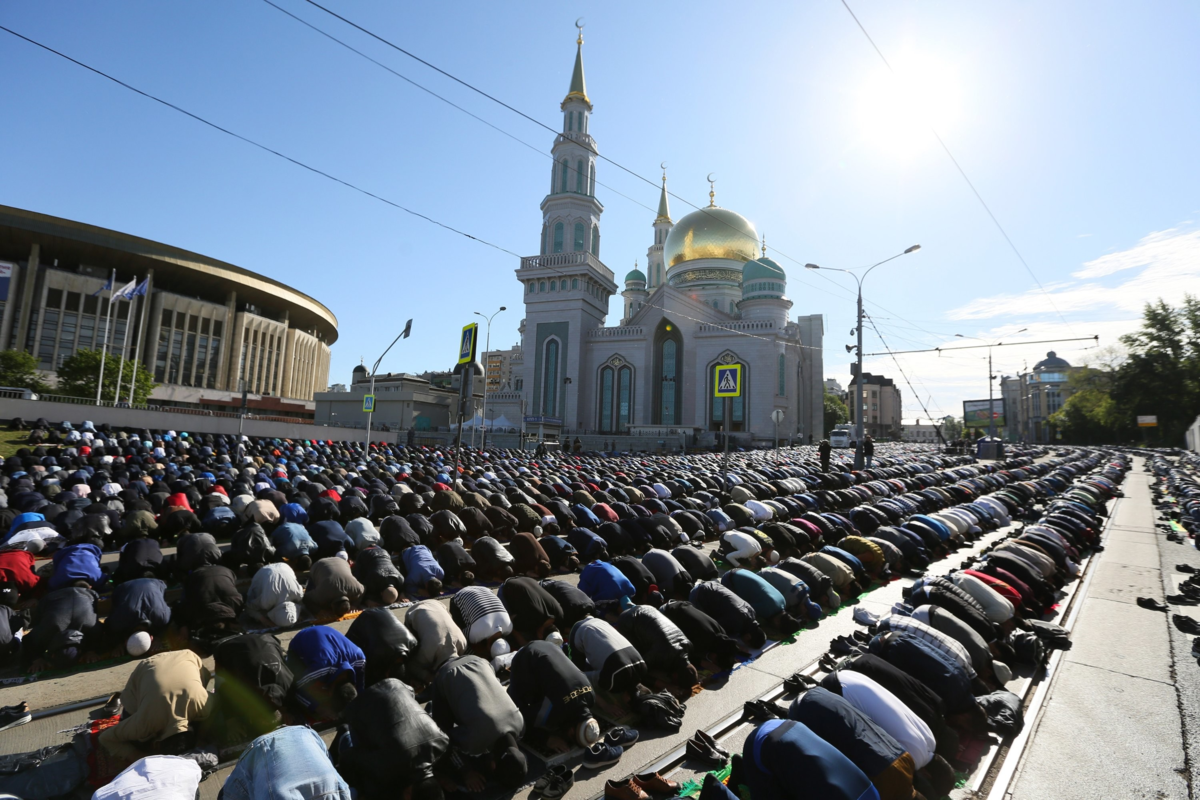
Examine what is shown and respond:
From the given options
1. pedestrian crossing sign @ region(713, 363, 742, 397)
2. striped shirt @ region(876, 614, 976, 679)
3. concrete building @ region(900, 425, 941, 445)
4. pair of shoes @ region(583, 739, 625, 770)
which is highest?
concrete building @ region(900, 425, 941, 445)

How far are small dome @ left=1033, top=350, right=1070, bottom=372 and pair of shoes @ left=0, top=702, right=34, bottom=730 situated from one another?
168871mm

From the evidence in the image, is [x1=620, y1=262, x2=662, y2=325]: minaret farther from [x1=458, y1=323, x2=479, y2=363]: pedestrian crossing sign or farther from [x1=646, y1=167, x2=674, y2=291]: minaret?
[x1=458, y1=323, x2=479, y2=363]: pedestrian crossing sign

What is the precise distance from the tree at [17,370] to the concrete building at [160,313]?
6.29 m

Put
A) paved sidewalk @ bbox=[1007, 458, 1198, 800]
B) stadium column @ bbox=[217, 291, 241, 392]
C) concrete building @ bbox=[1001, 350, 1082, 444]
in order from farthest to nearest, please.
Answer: concrete building @ bbox=[1001, 350, 1082, 444], stadium column @ bbox=[217, 291, 241, 392], paved sidewalk @ bbox=[1007, 458, 1198, 800]

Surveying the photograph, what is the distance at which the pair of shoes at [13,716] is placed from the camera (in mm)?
5246

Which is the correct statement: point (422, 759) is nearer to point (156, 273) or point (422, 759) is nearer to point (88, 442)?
point (88, 442)

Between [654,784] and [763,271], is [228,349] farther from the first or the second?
[654,784]

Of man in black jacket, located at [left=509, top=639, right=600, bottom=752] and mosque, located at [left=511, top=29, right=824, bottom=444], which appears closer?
man in black jacket, located at [left=509, top=639, right=600, bottom=752]

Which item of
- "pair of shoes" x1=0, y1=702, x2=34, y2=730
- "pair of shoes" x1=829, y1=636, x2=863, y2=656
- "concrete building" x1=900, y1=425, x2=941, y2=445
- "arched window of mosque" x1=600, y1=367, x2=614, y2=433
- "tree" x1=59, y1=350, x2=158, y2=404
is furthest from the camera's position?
"concrete building" x1=900, y1=425, x2=941, y2=445

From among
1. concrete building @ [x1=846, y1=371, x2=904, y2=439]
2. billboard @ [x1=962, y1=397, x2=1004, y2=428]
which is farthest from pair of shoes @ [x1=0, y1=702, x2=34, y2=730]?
concrete building @ [x1=846, y1=371, x2=904, y2=439]

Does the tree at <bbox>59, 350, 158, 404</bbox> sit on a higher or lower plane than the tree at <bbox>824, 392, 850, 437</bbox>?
lower

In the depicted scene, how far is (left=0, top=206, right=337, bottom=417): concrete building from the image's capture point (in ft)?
182

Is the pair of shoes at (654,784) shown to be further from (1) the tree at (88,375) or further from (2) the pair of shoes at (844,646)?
(1) the tree at (88,375)

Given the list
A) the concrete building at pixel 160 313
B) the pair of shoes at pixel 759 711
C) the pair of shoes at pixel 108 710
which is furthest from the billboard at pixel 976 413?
the pair of shoes at pixel 108 710
